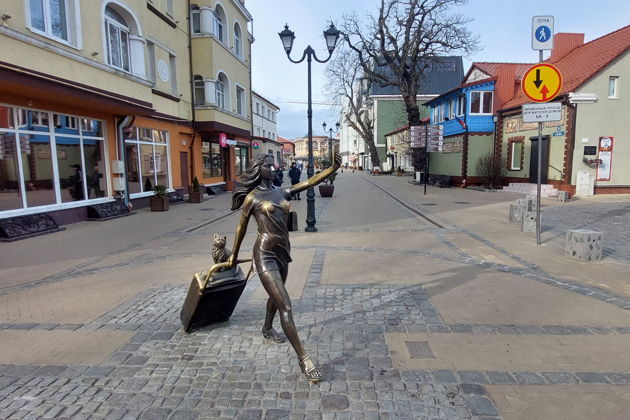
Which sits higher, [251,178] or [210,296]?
[251,178]

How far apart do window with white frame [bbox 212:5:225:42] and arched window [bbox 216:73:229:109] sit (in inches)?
85.1

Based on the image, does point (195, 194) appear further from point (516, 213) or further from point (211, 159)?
point (516, 213)

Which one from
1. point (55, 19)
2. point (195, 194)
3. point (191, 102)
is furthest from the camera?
point (191, 102)

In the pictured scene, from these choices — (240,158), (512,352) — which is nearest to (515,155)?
(240,158)

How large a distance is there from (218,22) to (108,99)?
12349 mm

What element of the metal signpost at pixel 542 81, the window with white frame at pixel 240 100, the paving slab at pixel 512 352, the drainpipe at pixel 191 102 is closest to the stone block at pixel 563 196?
the metal signpost at pixel 542 81

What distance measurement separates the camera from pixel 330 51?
10.0m

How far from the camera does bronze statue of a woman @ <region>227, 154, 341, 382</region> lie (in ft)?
10.3

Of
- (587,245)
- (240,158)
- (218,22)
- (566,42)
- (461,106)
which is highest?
(218,22)

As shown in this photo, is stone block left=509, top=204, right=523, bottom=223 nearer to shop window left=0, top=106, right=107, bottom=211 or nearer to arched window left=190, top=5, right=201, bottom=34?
shop window left=0, top=106, right=107, bottom=211

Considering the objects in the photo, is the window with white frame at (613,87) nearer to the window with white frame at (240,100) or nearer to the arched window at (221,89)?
the arched window at (221,89)

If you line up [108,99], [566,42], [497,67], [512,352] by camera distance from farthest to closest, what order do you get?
[497,67] < [566,42] < [108,99] < [512,352]

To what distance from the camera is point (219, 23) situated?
69.3ft

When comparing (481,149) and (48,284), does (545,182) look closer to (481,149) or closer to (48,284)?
(481,149)
